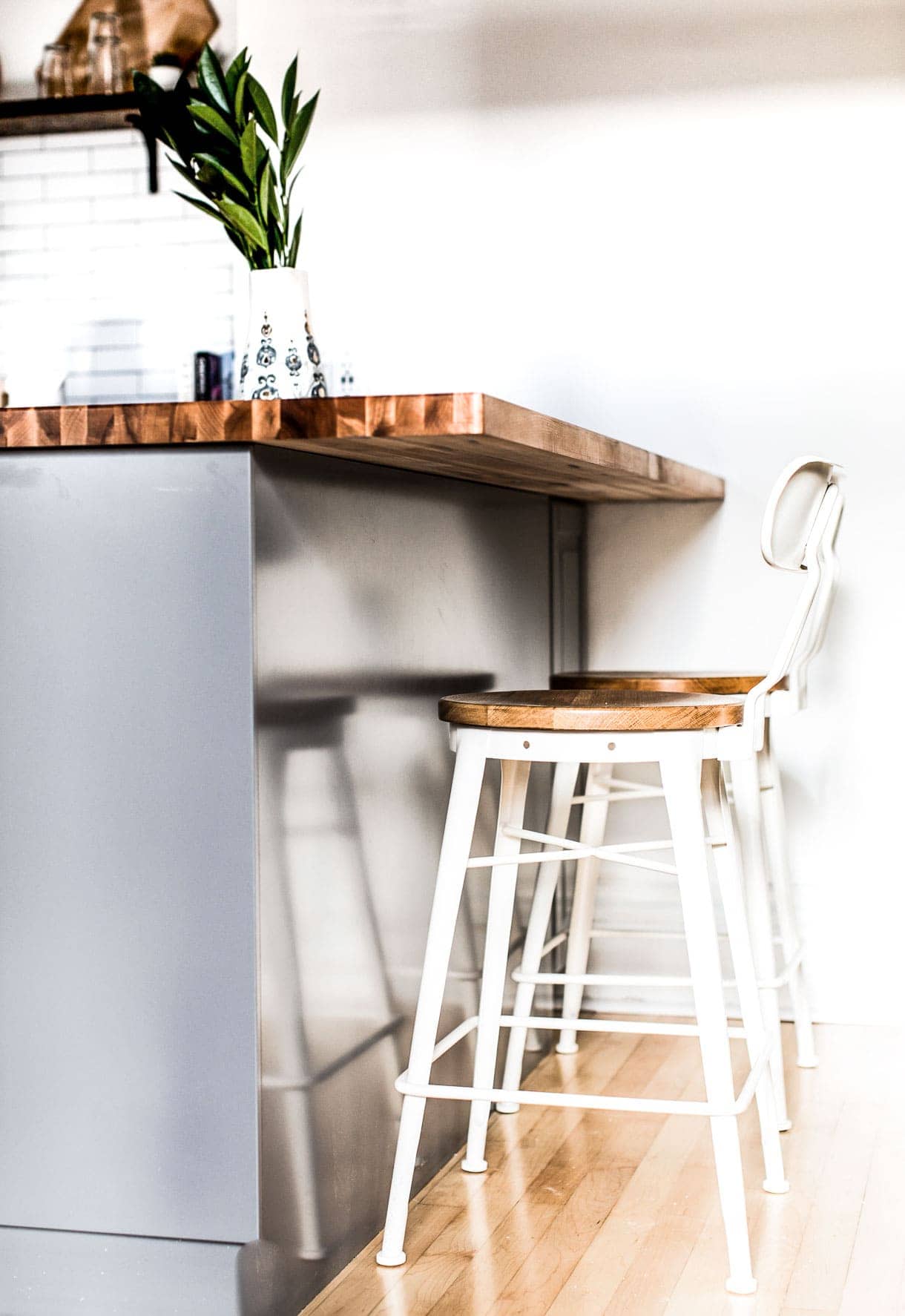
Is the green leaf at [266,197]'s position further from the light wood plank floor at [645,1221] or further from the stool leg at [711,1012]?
the light wood plank floor at [645,1221]

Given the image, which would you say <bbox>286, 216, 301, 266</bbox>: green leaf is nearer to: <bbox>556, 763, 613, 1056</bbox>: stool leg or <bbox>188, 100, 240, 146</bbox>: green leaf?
<bbox>188, 100, 240, 146</bbox>: green leaf

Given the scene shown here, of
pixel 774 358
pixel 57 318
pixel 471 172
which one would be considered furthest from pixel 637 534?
pixel 57 318

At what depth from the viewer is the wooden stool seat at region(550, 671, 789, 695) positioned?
93.4 inches

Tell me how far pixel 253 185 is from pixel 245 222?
0.05 metres

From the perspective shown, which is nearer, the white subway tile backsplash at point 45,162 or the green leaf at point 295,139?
the green leaf at point 295,139

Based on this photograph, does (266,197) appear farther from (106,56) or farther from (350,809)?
(106,56)

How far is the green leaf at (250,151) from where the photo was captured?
1808 mm

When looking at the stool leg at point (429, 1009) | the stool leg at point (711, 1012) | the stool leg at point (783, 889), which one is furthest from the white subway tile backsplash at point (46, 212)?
the stool leg at point (711, 1012)

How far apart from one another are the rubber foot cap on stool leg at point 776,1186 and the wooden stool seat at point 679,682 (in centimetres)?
73

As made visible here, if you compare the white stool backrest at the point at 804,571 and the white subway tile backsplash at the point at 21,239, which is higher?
the white subway tile backsplash at the point at 21,239

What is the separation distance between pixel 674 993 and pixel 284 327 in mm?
1661

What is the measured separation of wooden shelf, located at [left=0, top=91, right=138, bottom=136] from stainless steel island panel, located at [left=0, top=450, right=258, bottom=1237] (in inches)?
98.2

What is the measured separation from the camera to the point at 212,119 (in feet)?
6.02

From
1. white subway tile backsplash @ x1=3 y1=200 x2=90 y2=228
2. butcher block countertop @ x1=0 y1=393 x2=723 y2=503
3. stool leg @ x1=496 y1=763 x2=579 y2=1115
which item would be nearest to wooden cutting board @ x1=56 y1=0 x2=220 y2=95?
white subway tile backsplash @ x1=3 y1=200 x2=90 y2=228
